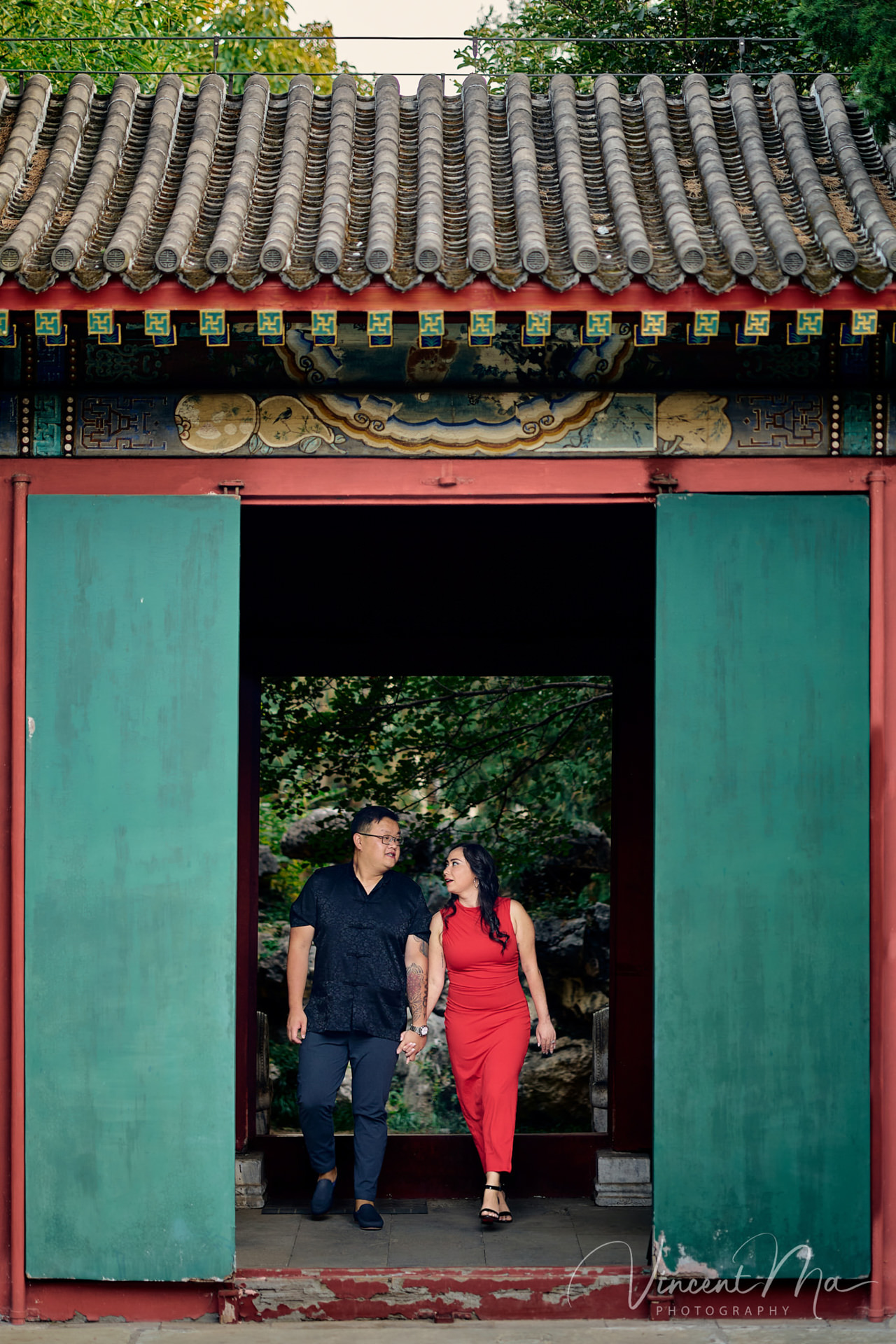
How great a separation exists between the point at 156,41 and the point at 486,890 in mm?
8787

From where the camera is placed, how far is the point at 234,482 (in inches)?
191

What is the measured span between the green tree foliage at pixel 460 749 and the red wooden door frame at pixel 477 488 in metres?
5.46

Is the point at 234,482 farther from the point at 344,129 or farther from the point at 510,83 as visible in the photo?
the point at 510,83

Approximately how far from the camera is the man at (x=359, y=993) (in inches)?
223

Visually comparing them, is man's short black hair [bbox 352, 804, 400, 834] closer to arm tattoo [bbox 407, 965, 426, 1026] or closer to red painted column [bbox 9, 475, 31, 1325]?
arm tattoo [bbox 407, 965, 426, 1026]

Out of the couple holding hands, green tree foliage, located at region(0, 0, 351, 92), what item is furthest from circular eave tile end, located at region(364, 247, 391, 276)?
green tree foliage, located at region(0, 0, 351, 92)

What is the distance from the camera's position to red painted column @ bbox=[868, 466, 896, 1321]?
4688 millimetres

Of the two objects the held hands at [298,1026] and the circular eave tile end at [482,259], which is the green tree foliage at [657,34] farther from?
the held hands at [298,1026]

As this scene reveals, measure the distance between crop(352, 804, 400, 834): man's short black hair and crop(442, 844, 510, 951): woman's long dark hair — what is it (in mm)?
347

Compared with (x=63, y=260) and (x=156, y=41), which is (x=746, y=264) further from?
(x=156, y=41)

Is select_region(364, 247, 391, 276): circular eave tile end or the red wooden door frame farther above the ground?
select_region(364, 247, 391, 276): circular eave tile end

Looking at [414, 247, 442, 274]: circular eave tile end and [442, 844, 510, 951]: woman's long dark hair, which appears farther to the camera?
[442, 844, 510, 951]: woman's long dark hair

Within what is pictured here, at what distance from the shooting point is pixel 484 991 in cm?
575

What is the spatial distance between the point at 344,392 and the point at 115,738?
1.56 m
